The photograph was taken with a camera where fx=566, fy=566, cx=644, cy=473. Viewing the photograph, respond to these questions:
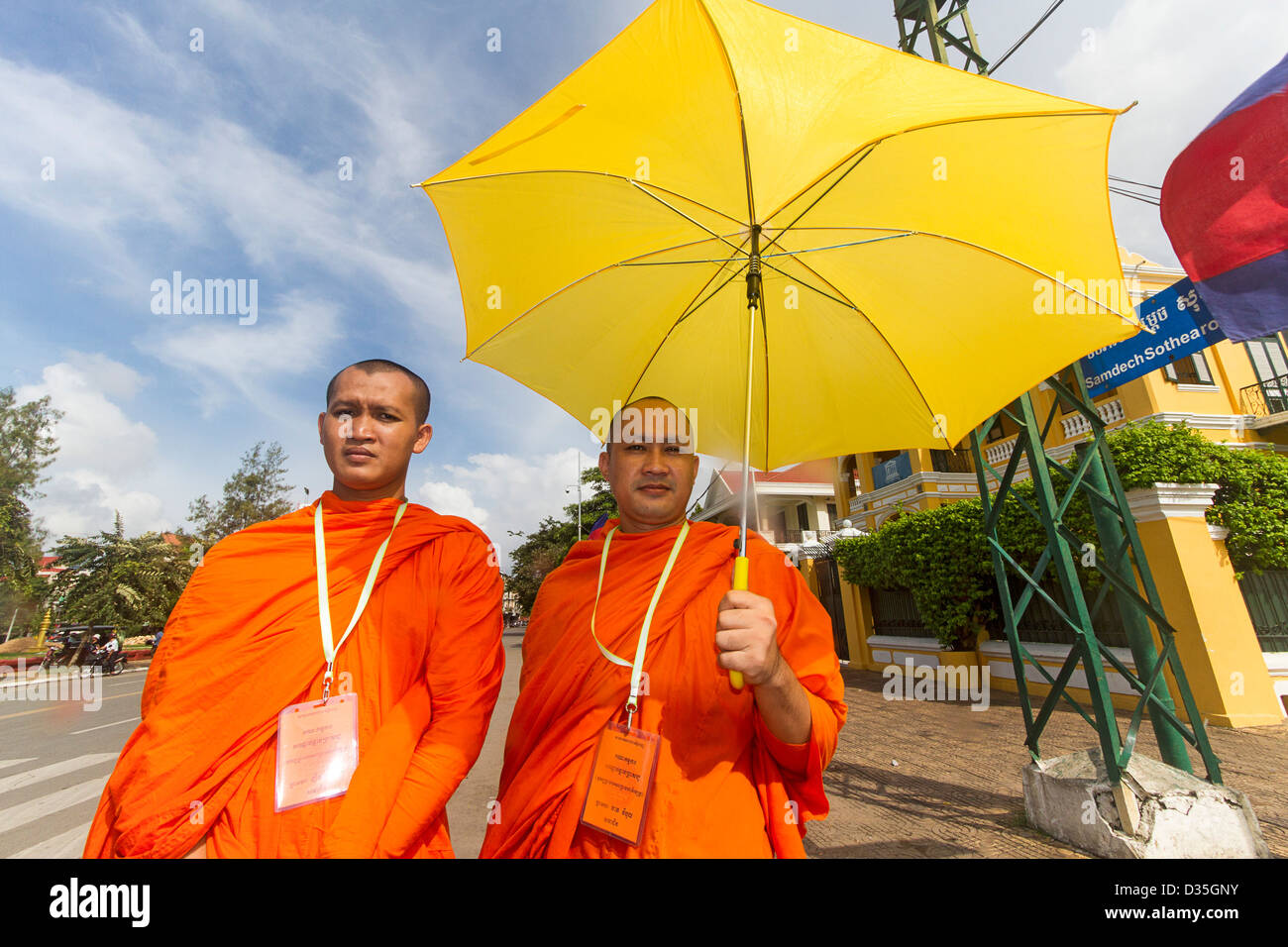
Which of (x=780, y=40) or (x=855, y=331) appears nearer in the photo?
(x=780, y=40)

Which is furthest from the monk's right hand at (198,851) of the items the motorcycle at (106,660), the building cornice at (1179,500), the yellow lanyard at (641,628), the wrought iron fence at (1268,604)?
the motorcycle at (106,660)

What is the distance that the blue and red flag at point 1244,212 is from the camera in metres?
2.43

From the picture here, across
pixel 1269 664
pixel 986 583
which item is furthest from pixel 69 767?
pixel 1269 664

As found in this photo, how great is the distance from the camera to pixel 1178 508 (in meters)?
7.27

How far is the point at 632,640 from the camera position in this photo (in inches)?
67.3

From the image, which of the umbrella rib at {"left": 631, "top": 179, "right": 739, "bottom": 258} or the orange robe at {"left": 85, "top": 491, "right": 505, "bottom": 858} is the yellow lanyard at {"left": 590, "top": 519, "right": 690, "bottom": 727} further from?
the umbrella rib at {"left": 631, "top": 179, "right": 739, "bottom": 258}

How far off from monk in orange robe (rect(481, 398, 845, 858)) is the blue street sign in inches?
126

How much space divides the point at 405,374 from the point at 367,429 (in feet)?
0.72

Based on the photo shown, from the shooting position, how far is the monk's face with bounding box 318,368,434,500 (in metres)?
1.74

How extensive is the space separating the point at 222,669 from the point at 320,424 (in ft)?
2.52

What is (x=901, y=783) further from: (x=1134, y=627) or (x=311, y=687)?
(x=311, y=687)

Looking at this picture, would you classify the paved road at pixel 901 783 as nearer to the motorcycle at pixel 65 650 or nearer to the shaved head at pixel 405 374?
the shaved head at pixel 405 374

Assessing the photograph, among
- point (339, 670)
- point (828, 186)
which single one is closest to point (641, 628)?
point (339, 670)

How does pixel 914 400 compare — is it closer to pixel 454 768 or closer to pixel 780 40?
pixel 780 40
